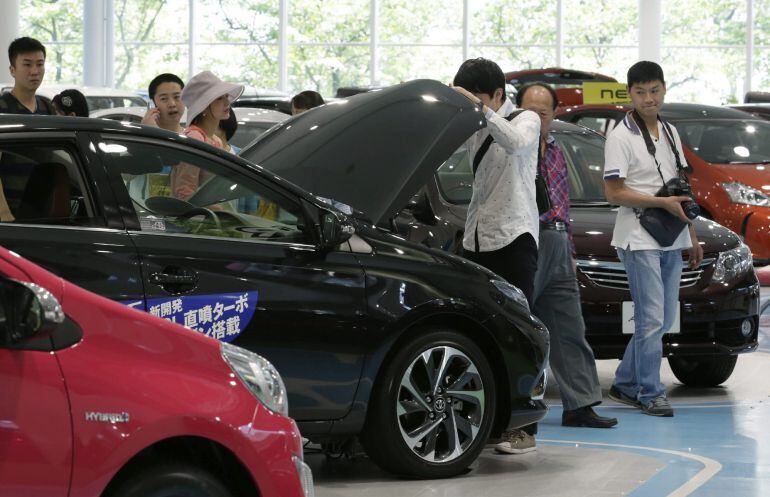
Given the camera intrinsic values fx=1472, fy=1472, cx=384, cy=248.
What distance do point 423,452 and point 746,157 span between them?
26.8ft

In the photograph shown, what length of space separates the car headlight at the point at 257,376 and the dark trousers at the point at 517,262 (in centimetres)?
307

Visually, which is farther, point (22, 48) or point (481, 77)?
point (22, 48)

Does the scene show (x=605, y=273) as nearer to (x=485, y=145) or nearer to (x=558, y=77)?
(x=485, y=145)

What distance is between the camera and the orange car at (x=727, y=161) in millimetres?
12781

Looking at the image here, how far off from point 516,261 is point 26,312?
3.85 metres

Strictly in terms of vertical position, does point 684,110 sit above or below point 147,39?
below

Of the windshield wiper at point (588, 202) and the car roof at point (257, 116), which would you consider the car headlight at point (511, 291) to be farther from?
the car roof at point (257, 116)

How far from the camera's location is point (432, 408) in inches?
250

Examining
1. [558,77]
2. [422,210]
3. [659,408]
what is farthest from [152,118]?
[558,77]

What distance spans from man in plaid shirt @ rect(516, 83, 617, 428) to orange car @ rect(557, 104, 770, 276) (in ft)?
17.2

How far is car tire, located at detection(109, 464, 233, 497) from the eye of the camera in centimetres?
383

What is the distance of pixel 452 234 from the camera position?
27.5 ft

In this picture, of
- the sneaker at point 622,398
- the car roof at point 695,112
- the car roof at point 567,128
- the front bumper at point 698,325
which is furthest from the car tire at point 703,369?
the car roof at point 695,112

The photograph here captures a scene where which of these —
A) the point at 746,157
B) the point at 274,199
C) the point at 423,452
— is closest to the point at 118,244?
the point at 274,199
